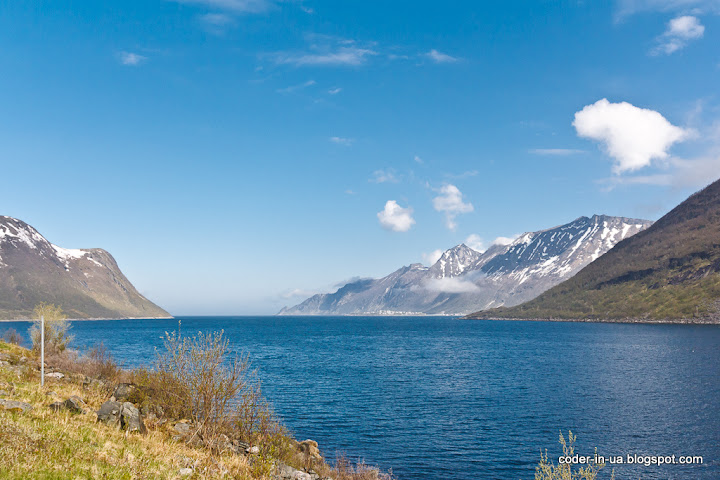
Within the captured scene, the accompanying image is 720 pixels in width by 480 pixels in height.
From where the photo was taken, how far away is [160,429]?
2306cm

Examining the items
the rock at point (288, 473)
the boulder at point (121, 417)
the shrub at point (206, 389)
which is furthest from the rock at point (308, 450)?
the boulder at point (121, 417)

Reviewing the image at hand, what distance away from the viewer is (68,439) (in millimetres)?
15594

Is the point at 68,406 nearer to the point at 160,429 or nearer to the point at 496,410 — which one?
the point at 160,429

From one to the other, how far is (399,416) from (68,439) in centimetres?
4070

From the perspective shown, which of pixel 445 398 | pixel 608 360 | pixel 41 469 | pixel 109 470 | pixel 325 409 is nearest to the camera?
pixel 41 469

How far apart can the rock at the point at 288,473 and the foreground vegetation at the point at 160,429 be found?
80 millimetres

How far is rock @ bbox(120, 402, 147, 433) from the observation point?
2043 cm

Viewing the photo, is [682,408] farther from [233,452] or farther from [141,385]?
[141,385]

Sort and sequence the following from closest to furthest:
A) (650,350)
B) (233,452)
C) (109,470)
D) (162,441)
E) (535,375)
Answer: (109,470)
(162,441)
(233,452)
(535,375)
(650,350)

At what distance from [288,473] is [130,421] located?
842cm

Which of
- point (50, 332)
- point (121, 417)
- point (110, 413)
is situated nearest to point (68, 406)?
point (110, 413)

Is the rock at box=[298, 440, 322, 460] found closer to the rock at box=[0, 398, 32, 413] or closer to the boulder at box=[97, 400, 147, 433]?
the boulder at box=[97, 400, 147, 433]

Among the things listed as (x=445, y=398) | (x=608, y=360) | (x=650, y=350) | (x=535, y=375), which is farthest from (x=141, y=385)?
(x=650, y=350)

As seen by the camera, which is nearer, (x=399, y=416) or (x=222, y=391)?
(x=222, y=391)
